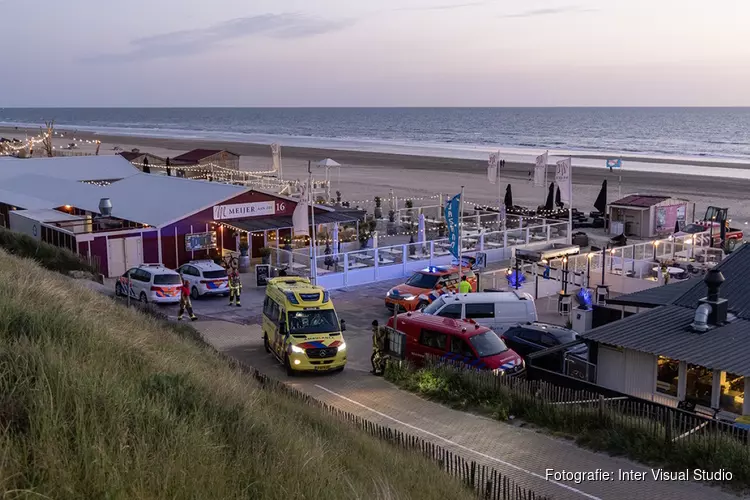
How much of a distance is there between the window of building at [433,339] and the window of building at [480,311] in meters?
2.81

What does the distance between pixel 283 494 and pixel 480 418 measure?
7512 millimetres

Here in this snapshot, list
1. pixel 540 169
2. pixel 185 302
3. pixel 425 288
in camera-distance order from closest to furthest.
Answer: pixel 185 302, pixel 425 288, pixel 540 169

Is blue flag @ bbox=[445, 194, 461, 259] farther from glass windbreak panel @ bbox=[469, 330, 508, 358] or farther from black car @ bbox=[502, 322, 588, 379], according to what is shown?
glass windbreak panel @ bbox=[469, 330, 508, 358]

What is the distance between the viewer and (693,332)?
43.8 ft

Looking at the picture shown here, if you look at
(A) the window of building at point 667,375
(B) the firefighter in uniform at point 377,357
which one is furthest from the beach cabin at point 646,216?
(A) the window of building at point 667,375

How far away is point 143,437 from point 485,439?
22.9 feet

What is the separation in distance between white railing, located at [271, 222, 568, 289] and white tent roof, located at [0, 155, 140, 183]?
18.8 metres

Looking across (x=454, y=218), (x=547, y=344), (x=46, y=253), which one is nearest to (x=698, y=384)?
(x=547, y=344)

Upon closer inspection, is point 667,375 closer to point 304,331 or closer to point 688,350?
point 688,350

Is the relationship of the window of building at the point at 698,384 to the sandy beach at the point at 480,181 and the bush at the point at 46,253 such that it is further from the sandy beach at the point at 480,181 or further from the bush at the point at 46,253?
the sandy beach at the point at 480,181

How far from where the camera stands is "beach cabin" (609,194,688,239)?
37.3 metres

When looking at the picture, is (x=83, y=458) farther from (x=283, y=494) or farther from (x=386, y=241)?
(x=386, y=241)

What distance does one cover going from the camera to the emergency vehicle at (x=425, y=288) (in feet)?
72.0

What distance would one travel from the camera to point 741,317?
546 inches
